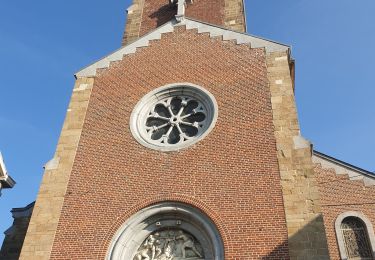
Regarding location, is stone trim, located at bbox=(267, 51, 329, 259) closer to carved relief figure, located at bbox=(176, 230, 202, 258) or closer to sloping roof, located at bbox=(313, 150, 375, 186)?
carved relief figure, located at bbox=(176, 230, 202, 258)

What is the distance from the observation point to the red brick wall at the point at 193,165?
9609 mm

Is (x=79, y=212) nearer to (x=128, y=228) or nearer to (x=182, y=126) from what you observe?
(x=128, y=228)

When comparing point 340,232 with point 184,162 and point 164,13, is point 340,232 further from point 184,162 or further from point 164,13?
point 164,13

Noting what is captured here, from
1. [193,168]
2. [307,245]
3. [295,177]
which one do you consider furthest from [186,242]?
[295,177]

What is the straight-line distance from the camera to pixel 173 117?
1242cm

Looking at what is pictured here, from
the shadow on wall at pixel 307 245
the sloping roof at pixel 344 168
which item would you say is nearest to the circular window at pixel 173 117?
the shadow on wall at pixel 307 245

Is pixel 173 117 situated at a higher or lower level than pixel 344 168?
higher

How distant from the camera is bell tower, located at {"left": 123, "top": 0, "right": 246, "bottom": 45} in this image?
17.6 m

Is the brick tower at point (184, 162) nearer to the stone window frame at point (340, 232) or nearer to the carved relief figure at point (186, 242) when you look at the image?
the carved relief figure at point (186, 242)

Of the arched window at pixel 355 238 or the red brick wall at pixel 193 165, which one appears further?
the arched window at pixel 355 238

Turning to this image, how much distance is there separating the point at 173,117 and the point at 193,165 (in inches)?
84.4

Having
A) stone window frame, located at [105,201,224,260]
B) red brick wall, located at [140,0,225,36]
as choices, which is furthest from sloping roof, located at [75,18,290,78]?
stone window frame, located at [105,201,224,260]

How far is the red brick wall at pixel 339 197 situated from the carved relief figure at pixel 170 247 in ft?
14.4

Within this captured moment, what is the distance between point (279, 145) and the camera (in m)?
10.5
